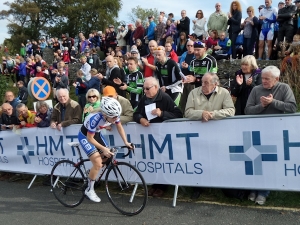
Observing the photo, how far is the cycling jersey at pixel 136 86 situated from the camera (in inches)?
304

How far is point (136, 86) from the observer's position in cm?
780

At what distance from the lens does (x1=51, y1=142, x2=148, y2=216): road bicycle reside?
536 centimetres

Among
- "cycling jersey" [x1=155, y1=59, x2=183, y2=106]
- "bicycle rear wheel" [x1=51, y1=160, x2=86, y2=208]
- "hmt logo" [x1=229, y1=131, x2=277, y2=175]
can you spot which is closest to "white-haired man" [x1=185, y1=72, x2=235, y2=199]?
"hmt logo" [x1=229, y1=131, x2=277, y2=175]

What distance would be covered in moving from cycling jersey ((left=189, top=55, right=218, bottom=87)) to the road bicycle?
221cm

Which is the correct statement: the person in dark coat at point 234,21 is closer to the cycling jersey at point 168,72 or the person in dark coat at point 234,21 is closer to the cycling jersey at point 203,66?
the cycling jersey at point 203,66

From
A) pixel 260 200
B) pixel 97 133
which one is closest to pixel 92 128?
pixel 97 133

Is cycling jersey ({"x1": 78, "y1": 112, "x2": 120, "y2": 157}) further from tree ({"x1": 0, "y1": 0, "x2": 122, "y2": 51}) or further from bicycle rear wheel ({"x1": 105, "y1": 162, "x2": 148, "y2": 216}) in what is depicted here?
tree ({"x1": 0, "y1": 0, "x2": 122, "y2": 51})

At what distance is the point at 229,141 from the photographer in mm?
5137

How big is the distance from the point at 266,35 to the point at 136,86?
5.26m

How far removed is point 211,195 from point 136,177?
1317mm

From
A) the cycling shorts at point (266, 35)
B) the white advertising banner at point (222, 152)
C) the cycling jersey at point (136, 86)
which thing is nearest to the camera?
the white advertising banner at point (222, 152)

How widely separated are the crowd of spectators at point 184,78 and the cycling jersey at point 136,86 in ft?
0.07

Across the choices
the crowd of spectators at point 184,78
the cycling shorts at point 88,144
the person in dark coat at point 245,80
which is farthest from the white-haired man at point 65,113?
the person in dark coat at point 245,80

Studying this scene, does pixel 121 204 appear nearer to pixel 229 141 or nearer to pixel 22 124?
pixel 229 141
